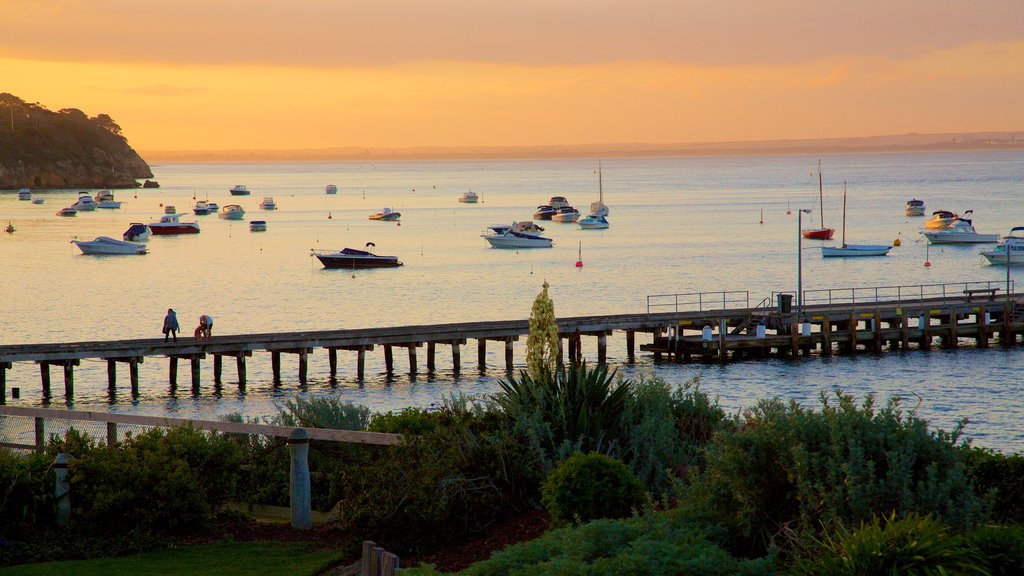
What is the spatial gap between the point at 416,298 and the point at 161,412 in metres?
34.6

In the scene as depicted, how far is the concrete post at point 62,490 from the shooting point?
38.3 ft

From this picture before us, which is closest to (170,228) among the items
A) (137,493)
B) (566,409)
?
(137,493)

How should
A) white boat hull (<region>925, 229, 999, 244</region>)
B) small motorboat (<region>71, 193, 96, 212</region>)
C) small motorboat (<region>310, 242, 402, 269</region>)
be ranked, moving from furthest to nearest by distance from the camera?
small motorboat (<region>71, 193, 96, 212</region>)
white boat hull (<region>925, 229, 999, 244</region>)
small motorboat (<region>310, 242, 402, 269</region>)

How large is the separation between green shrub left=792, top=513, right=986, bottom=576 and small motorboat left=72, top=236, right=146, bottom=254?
104732 mm

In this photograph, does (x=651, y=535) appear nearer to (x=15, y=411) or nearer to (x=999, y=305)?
(x=15, y=411)

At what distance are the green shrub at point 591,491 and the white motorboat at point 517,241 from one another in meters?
97.5

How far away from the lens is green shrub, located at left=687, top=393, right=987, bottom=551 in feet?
24.1

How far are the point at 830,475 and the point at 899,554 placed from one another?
1.17 m

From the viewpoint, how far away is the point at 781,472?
804 cm

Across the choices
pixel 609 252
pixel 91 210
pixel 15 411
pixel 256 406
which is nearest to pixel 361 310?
pixel 256 406

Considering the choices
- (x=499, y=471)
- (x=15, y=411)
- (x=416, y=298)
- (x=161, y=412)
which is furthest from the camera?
(x=416, y=298)

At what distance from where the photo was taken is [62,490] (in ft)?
38.4

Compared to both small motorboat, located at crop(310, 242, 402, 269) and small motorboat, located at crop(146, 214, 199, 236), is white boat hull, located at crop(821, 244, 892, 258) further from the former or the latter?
small motorboat, located at crop(146, 214, 199, 236)

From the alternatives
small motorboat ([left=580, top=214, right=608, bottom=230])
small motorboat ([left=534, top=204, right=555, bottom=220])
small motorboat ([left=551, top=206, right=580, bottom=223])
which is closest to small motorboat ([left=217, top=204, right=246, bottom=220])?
small motorboat ([left=534, top=204, right=555, bottom=220])
